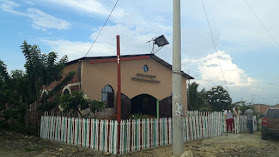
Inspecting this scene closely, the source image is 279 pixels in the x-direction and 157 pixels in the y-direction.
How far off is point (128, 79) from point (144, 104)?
12.9ft

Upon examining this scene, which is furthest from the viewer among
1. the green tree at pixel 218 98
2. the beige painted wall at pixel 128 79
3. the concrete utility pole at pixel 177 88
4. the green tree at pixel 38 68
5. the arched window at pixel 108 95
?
the green tree at pixel 218 98

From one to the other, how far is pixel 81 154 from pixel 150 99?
1043 centimetres

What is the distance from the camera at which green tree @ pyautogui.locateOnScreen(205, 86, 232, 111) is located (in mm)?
39500

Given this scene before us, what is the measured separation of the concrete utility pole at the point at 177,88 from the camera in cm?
710

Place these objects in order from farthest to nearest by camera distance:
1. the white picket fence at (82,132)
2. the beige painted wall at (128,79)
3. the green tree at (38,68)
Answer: the beige painted wall at (128,79) < the green tree at (38,68) < the white picket fence at (82,132)

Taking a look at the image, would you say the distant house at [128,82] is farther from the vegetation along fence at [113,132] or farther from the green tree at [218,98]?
the green tree at [218,98]

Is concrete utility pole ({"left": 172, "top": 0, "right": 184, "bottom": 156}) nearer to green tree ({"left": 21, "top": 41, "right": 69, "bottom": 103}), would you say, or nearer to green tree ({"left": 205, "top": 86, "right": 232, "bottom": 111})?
green tree ({"left": 21, "top": 41, "right": 69, "bottom": 103})

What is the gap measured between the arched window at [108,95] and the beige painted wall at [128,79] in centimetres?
26

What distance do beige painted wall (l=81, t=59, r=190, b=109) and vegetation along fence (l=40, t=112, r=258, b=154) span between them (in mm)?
→ 3039

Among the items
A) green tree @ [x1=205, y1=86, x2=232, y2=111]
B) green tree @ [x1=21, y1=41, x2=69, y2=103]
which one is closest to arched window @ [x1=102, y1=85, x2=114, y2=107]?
green tree @ [x1=21, y1=41, x2=69, y2=103]

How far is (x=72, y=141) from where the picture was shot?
986cm

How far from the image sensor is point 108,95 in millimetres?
14477

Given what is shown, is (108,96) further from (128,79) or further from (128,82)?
(128,79)

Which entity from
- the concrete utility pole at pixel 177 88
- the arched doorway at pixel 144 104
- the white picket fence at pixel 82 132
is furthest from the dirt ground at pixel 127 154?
the arched doorway at pixel 144 104
